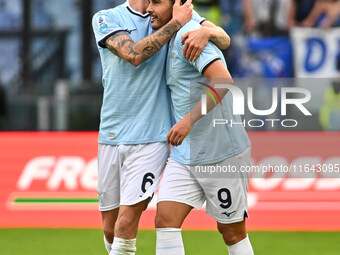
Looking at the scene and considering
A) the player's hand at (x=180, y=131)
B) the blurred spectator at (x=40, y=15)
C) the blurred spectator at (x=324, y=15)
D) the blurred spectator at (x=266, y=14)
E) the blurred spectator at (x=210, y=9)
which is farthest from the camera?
the blurred spectator at (x=40, y=15)

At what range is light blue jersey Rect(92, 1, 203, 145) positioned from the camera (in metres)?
5.93

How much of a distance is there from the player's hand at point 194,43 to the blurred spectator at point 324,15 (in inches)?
316

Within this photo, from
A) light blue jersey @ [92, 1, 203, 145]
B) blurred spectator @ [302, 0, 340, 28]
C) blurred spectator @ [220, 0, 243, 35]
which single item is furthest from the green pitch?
blurred spectator @ [302, 0, 340, 28]

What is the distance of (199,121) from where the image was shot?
5.76m

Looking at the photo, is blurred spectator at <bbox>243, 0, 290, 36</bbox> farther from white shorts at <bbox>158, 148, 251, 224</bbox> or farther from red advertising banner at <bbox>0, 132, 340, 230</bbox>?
white shorts at <bbox>158, 148, 251, 224</bbox>

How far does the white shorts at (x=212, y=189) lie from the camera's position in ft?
18.7

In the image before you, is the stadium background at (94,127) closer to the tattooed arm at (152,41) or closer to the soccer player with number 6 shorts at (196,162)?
the soccer player with number 6 shorts at (196,162)

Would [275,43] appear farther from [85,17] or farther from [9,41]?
[9,41]

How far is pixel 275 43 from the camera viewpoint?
1335 centimetres

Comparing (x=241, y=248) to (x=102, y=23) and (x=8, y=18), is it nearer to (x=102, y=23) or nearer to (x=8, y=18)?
(x=102, y=23)

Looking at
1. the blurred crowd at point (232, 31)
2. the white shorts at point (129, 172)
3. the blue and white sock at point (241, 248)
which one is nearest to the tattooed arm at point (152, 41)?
the white shorts at point (129, 172)

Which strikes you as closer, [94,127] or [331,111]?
[331,111]

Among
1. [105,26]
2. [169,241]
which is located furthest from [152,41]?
[169,241]

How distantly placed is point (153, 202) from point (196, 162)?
3.52 m
